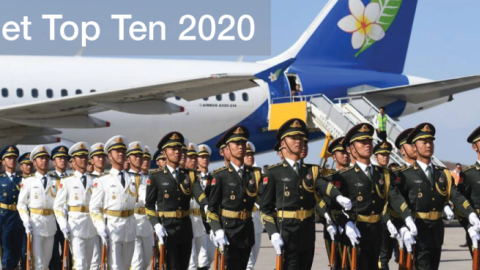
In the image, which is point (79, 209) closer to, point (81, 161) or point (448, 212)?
point (81, 161)

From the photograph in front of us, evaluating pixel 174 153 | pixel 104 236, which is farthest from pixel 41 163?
pixel 174 153

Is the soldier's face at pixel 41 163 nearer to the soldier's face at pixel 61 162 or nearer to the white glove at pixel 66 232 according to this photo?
the soldier's face at pixel 61 162

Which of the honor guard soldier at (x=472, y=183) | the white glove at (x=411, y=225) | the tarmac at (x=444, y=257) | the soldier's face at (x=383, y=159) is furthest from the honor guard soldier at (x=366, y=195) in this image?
the tarmac at (x=444, y=257)

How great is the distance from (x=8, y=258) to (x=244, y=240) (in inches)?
159

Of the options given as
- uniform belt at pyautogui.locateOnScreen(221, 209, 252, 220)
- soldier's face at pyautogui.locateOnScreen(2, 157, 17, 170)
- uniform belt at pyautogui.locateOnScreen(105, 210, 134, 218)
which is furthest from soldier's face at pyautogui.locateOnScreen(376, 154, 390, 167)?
soldier's face at pyautogui.locateOnScreen(2, 157, 17, 170)

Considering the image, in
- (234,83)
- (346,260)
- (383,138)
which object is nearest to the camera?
(346,260)

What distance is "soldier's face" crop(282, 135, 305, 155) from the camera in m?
8.16

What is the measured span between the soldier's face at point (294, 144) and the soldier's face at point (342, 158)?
275cm

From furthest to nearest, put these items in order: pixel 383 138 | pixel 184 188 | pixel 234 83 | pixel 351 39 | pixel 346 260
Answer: pixel 351 39 < pixel 383 138 < pixel 234 83 < pixel 184 188 < pixel 346 260

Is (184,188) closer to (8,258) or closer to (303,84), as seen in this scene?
(8,258)

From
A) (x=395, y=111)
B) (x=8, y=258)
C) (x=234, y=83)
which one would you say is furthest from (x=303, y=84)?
(x=8, y=258)

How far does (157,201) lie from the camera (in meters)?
9.33

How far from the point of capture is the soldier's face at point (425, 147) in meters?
8.93

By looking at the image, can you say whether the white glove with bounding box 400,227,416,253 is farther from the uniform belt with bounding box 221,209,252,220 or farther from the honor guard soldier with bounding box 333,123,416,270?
the uniform belt with bounding box 221,209,252,220
